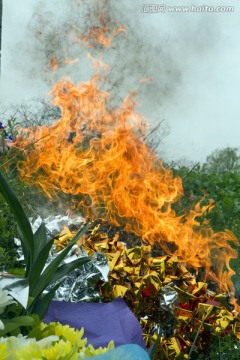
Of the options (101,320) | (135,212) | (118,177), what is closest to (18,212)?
(101,320)

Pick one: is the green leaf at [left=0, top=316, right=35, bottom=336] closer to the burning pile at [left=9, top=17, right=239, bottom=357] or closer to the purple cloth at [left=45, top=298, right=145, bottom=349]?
the purple cloth at [left=45, top=298, right=145, bottom=349]

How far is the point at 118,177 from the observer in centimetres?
377

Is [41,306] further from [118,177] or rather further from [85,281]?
[118,177]

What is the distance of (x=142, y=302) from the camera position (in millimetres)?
2459

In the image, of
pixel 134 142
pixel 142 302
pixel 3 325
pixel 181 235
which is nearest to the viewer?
pixel 3 325

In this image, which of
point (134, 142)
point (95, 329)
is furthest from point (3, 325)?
point (134, 142)

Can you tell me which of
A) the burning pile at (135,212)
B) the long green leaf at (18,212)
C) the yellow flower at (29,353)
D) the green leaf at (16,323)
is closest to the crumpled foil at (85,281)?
the burning pile at (135,212)

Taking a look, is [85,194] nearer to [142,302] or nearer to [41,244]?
[142,302]

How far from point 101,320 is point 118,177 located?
7.32 ft

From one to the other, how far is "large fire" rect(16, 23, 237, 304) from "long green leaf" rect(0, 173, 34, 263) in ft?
5.66

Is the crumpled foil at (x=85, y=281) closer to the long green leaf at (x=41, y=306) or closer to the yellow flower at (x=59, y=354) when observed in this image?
the long green leaf at (x=41, y=306)

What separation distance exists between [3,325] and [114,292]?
3.99ft

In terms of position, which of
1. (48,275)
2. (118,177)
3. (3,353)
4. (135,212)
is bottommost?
(3,353)

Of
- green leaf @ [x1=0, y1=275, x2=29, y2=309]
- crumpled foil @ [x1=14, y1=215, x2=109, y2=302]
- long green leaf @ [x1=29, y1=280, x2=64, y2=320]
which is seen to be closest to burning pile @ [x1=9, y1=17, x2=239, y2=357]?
crumpled foil @ [x1=14, y1=215, x2=109, y2=302]
